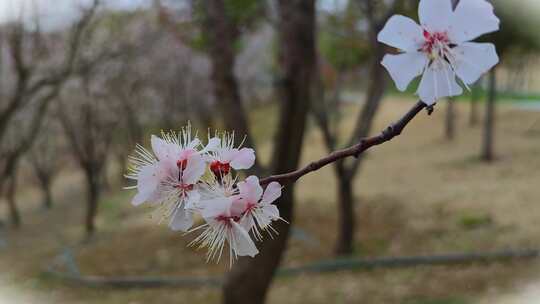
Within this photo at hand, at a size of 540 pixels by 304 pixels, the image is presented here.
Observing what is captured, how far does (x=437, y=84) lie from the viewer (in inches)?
24.8

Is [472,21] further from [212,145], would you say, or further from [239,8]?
[239,8]

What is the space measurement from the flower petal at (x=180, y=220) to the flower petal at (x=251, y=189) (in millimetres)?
68

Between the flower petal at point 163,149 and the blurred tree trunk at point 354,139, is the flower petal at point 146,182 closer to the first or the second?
the flower petal at point 163,149

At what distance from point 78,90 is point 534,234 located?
885cm

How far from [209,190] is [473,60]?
0.32m

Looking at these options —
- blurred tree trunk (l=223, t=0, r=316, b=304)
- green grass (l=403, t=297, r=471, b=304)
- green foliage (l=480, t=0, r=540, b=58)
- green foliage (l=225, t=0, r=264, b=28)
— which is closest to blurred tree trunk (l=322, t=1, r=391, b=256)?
green foliage (l=225, t=0, r=264, b=28)

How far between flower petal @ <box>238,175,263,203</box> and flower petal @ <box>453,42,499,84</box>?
242 mm

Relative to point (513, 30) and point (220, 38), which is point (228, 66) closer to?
point (220, 38)

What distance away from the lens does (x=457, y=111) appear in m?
16.5

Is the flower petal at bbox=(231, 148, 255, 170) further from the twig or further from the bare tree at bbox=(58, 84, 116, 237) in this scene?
the bare tree at bbox=(58, 84, 116, 237)

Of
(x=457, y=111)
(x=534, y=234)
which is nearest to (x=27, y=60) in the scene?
(x=534, y=234)

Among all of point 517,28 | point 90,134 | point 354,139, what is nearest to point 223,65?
point 354,139

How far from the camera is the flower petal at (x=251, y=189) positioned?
2.20 feet

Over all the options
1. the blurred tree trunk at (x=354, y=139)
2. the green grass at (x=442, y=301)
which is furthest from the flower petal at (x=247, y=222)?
the blurred tree trunk at (x=354, y=139)
